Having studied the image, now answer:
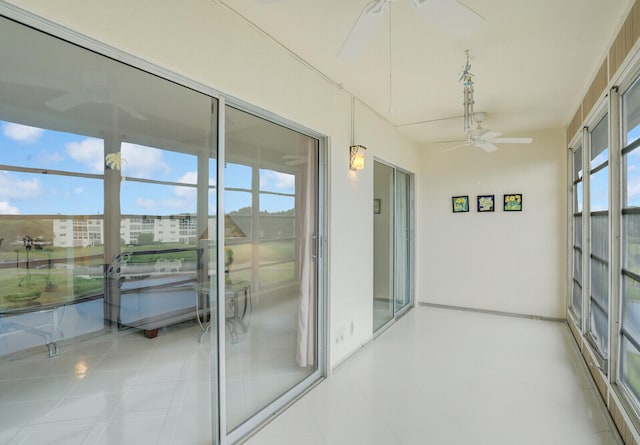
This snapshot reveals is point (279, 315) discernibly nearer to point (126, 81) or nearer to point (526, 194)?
point (126, 81)

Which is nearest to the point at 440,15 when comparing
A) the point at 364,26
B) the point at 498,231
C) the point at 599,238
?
the point at 364,26

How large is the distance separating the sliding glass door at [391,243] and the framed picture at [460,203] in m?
0.73

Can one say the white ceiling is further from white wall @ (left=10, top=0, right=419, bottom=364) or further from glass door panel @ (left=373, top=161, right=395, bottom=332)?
glass door panel @ (left=373, top=161, right=395, bottom=332)

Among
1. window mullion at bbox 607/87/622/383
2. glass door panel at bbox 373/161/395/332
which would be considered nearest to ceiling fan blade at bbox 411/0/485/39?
window mullion at bbox 607/87/622/383

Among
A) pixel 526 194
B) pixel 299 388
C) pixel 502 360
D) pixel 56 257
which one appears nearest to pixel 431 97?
pixel 526 194

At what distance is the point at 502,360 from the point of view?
3.50 meters

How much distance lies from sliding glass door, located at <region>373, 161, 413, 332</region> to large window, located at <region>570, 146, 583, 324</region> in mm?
2209

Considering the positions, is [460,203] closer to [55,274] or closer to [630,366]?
[630,366]

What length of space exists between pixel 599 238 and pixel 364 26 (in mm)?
3039

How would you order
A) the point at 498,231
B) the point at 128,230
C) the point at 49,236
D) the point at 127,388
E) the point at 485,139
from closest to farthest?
the point at 49,236, the point at 128,230, the point at 127,388, the point at 485,139, the point at 498,231

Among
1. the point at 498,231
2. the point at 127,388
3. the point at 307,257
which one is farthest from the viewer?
the point at 498,231

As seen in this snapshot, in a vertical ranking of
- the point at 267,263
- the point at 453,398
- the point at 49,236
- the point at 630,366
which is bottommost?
the point at 453,398

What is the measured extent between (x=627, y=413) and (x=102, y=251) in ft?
10.7

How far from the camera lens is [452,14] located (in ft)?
4.87
